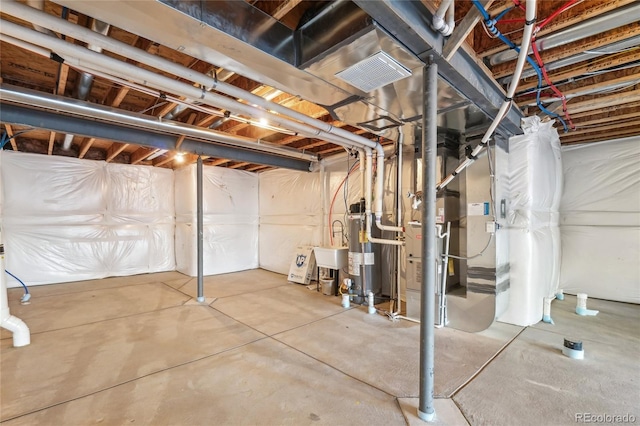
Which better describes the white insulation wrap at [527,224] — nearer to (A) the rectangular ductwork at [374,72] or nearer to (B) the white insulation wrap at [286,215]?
(A) the rectangular ductwork at [374,72]

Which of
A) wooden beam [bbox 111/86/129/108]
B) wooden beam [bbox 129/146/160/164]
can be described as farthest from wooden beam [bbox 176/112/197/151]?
wooden beam [bbox 129/146/160/164]

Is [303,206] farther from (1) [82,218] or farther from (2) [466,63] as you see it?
(1) [82,218]

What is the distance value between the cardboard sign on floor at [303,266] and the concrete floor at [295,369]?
1297 millimetres

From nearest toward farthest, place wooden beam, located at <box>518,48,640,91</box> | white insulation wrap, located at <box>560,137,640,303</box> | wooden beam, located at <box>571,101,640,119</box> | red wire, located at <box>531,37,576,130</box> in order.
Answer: red wire, located at <box>531,37,576,130</box> → wooden beam, located at <box>518,48,640,91</box> → wooden beam, located at <box>571,101,640,119</box> → white insulation wrap, located at <box>560,137,640,303</box>

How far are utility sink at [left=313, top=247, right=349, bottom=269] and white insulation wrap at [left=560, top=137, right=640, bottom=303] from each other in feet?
10.9

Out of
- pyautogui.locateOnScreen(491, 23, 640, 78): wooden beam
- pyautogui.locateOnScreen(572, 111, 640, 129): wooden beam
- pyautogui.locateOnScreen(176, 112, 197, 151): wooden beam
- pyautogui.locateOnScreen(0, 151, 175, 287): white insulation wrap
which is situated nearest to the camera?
pyautogui.locateOnScreen(491, 23, 640, 78): wooden beam

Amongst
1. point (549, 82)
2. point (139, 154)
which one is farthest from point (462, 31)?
point (139, 154)

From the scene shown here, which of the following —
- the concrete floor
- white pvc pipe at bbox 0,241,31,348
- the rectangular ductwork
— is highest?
the rectangular ductwork

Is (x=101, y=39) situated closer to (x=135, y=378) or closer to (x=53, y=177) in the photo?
(x=135, y=378)

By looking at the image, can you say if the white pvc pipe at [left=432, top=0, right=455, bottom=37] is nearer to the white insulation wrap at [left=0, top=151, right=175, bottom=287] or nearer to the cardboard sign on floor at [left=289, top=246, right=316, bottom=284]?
the cardboard sign on floor at [left=289, top=246, right=316, bottom=284]

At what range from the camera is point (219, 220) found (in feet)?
18.6

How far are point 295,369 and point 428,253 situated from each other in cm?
136

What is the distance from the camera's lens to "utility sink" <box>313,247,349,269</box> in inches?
165

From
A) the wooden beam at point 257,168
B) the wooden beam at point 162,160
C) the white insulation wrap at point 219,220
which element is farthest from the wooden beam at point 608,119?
the wooden beam at point 162,160
